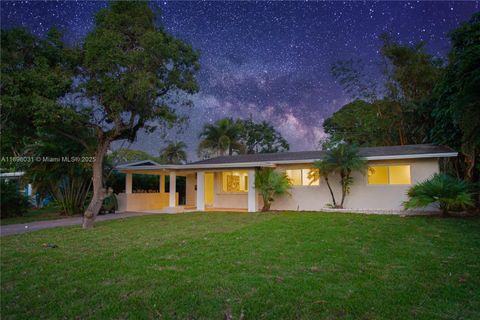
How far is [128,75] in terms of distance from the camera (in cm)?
961

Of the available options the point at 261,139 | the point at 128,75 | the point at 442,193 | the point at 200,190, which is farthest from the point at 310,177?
the point at 261,139

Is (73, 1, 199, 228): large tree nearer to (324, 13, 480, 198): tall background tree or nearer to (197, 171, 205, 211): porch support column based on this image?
(197, 171, 205, 211): porch support column

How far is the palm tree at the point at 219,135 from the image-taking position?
105ft

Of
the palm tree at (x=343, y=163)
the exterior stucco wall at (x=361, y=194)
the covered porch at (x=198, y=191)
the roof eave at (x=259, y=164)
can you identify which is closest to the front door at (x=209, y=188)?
the covered porch at (x=198, y=191)

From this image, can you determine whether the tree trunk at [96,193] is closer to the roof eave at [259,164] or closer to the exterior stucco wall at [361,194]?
the roof eave at [259,164]

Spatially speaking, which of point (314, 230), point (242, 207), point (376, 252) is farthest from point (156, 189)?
point (376, 252)

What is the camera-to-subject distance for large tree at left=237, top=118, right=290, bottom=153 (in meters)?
36.9

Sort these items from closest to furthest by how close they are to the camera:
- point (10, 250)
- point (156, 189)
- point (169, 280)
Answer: point (169, 280) → point (10, 250) → point (156, 189)

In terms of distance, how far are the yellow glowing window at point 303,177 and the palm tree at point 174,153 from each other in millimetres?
23849

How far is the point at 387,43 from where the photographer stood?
2002 centimetres

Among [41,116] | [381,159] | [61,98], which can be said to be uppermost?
[61,98]

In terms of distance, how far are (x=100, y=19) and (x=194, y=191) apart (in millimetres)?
13190

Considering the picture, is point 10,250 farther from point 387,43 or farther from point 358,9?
point 387,43

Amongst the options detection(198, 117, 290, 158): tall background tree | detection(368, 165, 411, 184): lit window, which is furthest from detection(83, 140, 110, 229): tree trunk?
detection(198, 117, 290, 158): tall background tree
